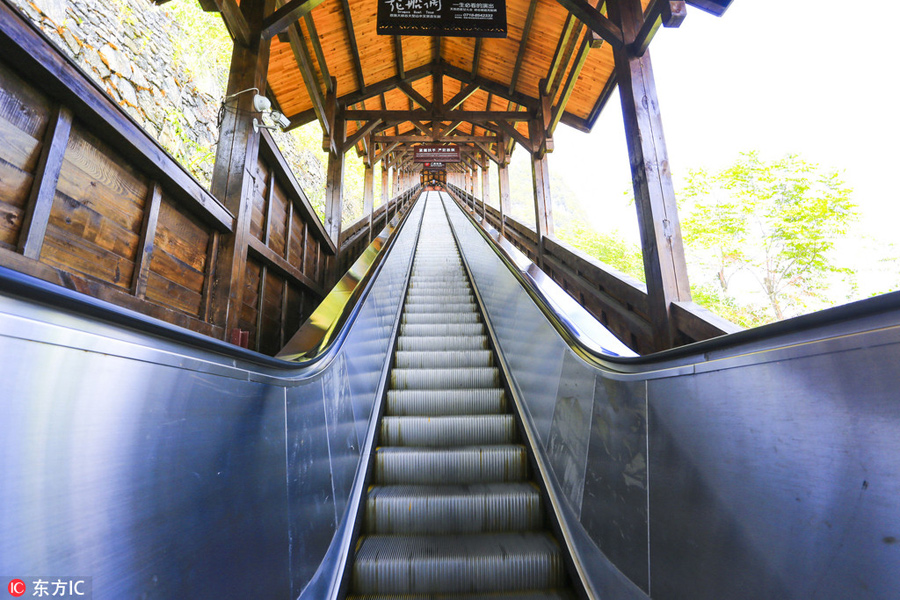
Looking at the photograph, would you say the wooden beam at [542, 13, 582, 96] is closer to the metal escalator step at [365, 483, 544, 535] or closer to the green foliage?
the metal escalator step at [365, 483, 544, 535]

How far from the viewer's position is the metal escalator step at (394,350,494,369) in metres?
3.29

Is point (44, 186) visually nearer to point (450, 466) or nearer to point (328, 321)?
point (328, 321)

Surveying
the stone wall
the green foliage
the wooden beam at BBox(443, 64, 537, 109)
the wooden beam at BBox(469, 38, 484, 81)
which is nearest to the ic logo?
the stone wall

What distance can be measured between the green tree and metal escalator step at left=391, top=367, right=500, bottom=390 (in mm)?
13305

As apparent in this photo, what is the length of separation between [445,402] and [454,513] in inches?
34.5

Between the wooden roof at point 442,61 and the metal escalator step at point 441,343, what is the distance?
3.15 m

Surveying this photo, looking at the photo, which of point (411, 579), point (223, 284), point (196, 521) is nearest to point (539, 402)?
point (411, 579)

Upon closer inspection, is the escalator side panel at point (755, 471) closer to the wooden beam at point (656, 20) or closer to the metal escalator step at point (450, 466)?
the metal escalator step at point (450, 466)

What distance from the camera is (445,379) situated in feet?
9.80

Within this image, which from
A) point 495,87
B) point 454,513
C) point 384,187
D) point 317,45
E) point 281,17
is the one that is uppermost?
point 384,187

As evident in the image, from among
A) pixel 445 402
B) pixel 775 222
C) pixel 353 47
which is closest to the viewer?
pixel 445 402

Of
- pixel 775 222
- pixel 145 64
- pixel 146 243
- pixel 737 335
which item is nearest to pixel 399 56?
pixel 145 64

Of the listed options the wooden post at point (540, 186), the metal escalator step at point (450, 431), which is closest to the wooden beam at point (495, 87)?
the wooden post at point (540, 186)

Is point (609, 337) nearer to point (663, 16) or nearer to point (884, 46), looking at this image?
point (663, 16)
